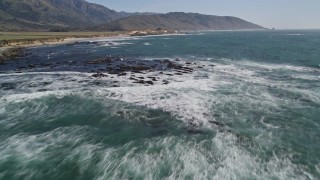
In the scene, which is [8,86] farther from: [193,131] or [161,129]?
[193,131]

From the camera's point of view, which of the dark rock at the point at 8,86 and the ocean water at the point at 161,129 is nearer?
the ocean water at the point at 161,129

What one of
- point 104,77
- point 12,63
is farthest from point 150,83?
point 12,63

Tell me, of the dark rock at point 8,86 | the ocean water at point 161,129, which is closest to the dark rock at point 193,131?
the ocean water at point 161,129

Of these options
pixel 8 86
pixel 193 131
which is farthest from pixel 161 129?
pixel 8 86

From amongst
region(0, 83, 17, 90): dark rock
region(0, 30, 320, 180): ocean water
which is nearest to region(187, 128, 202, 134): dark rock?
region(0, 30, 320, 180): ocean water

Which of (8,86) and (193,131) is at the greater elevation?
(193,131)

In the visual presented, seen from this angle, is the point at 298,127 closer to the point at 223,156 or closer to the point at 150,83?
the point at 223,156

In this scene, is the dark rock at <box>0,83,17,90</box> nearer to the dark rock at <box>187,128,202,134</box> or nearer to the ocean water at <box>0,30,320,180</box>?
the ocean water at <box>0,30,320,180</box>

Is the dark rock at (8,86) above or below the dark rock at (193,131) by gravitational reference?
below

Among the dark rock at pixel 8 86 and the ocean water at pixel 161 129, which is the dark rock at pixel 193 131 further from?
the dark rock at pixel 8 86

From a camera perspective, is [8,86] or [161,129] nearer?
[161,129]
